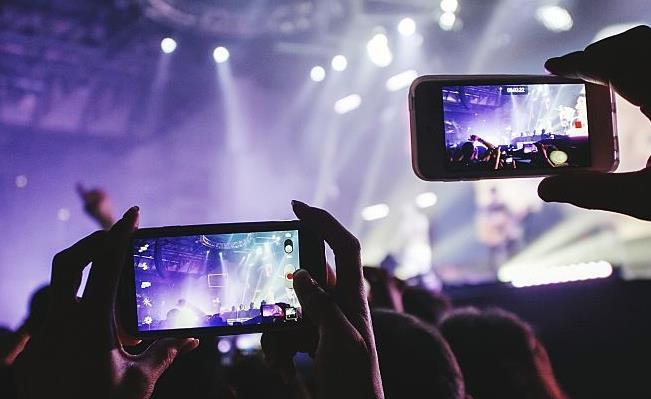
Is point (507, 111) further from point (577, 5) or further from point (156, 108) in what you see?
point (156, 108)

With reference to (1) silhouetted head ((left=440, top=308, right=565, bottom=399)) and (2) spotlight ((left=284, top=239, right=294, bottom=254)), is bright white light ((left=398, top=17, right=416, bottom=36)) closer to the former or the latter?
(1) silhouetted head ((left=440, top=308, right=565, bottom=399))

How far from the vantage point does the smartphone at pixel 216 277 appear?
3.59 ft

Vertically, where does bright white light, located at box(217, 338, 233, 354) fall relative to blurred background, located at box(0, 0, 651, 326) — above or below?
below

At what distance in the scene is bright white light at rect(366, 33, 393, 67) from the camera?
6645 mm

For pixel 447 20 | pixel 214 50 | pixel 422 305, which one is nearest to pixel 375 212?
pixel 447 20

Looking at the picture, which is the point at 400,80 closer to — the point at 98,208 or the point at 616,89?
the point at 98,208

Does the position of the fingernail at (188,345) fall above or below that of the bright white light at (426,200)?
below

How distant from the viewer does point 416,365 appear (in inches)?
45.6

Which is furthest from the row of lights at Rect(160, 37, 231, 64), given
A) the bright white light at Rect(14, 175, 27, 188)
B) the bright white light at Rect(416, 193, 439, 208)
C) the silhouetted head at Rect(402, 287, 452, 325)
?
the silhouetted head at Rect(402, 287, 452, 325)

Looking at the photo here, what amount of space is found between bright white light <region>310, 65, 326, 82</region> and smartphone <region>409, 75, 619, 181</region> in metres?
5.72

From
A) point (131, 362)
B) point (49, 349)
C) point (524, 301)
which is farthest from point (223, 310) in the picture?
point (524, 301)

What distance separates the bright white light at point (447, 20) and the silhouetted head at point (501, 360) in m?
5.40

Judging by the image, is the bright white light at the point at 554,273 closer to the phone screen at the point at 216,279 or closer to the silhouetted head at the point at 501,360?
the silhouetted head at the point at 501,360

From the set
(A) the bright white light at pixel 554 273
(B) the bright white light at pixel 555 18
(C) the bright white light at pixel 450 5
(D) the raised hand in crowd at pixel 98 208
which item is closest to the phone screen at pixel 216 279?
(D) the raised hand in crowd at pixel 98 208
